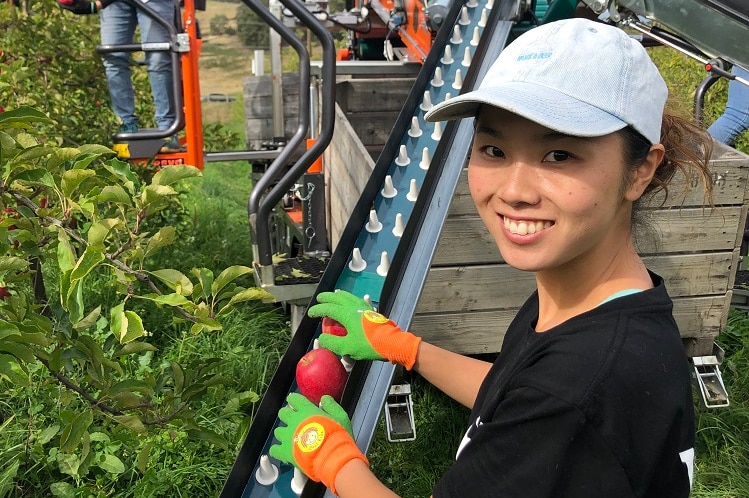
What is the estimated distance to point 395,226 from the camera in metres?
2.43

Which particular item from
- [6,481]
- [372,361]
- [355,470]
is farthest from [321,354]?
[6,481]

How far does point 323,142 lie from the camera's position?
2822mm

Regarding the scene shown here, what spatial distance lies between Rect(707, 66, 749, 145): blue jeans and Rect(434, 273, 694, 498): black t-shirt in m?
3.28

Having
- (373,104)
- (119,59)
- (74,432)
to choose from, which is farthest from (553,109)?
(373,104)

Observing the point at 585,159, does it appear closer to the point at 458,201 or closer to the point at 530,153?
the point at 530,153

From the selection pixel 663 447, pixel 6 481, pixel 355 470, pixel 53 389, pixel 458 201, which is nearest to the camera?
pixel 663 447

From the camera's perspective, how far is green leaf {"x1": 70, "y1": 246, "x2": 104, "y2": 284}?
1.22 metres

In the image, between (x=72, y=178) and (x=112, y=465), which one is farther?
(x=112, y=465)

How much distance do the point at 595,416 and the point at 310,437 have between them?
2.25ft

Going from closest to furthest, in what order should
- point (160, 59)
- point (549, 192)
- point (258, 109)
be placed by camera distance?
point (549, 192) → point (160, 59) → point (258, 109)

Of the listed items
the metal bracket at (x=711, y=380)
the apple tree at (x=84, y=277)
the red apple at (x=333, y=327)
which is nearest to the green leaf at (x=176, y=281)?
the apple tree at (x=84, y=277)

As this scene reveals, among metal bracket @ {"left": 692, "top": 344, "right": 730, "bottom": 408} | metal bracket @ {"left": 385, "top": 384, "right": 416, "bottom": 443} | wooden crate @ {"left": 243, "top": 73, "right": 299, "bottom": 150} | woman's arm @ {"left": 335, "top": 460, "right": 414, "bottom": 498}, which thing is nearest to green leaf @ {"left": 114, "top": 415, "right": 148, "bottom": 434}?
woman's arm @ {"left": 335, "top": 460, "right": 414, "bottom": 498}

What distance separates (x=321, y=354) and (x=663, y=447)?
988 mm

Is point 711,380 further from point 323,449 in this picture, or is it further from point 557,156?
point 557,156
